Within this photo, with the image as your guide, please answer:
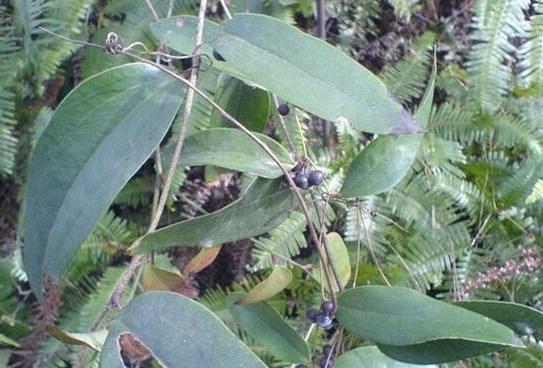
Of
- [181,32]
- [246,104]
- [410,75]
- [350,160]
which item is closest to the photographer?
[181,32]

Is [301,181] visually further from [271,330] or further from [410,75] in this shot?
[410,75]

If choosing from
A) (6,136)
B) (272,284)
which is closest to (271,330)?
(272,284)

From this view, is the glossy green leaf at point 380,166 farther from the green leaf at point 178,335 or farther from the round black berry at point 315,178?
the green leaf at point 178,335

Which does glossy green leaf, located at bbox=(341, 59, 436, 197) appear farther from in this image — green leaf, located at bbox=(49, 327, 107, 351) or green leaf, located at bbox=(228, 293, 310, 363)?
green leaf, located at bbox=(49, 327, 107, 351)

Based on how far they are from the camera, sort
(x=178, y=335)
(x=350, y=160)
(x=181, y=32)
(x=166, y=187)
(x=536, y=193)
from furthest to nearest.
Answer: (x=350, y=160), (x=536, y=193), (x=181, y=32), (x=166, y=187), (x=178, y=335)

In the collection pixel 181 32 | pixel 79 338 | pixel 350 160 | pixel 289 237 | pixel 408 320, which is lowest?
pixel 289 237

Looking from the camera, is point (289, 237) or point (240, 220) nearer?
point (240, 220)

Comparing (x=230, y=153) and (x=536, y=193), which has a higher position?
(x=230, y=153)
